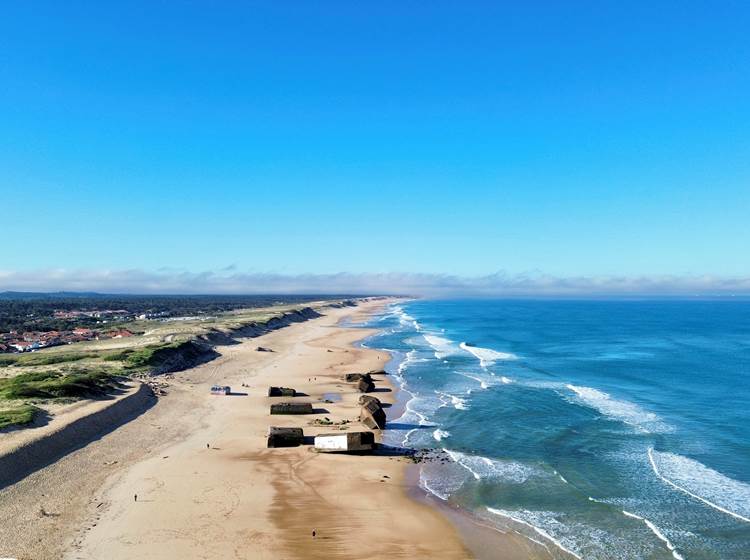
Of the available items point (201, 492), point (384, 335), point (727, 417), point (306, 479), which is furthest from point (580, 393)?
point (384, 335)

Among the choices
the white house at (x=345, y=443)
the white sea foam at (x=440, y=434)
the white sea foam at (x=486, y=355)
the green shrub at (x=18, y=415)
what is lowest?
the white sea foam at (x=440, y=434)

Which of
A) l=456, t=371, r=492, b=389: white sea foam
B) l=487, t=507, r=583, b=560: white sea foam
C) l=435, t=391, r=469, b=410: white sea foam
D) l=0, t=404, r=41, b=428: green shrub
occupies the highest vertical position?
l=0, t=404, r=41, b=428: green shrub

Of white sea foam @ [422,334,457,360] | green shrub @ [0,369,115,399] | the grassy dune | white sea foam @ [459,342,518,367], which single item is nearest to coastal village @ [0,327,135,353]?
the grassy dune

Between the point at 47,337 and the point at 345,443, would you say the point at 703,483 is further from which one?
the point at 47,337

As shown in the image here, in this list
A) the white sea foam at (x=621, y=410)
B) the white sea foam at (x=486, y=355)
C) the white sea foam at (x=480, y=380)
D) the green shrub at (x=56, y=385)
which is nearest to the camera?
the green shrub at (x=56, y=385)

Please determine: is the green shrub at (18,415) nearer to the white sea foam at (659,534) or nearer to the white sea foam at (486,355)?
the white sea foam at (659,534)

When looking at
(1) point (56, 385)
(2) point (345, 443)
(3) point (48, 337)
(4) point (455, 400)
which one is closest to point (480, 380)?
(4) point (455, 400)

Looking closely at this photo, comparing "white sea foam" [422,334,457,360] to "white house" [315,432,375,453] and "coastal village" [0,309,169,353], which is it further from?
"coastal village" [0,309,169,353]

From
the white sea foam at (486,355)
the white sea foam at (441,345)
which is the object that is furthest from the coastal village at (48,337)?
the white sea foam at (486,355)
